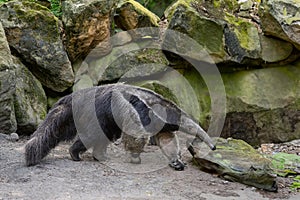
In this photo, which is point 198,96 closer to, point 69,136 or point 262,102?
point 262,102

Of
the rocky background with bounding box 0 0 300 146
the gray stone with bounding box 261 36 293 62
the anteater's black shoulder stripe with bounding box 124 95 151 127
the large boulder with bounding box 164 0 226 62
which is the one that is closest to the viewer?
the anteater's black shoulder stripe with bounding box 124 95 151 127

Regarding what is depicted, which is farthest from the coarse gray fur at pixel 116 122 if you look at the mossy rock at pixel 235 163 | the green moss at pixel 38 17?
the green moss at pixel 38 17

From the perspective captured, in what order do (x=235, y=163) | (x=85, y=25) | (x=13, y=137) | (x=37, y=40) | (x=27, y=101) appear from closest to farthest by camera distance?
(x=235, y=163), (x=13, y=137), (x=27, y=101), (x=37, y=40), (x=85, y=25)

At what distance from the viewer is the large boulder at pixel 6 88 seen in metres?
6.48

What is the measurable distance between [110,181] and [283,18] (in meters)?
4.64

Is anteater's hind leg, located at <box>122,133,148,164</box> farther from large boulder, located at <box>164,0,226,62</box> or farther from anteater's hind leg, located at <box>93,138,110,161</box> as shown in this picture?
large boulder, located at <box>164,0,226,62</box>

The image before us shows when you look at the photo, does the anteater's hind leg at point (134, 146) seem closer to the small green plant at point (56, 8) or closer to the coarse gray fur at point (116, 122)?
the coarse gray fur at point (116, 122)

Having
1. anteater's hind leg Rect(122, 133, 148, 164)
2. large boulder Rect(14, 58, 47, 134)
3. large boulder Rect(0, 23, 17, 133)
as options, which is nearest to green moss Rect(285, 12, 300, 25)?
anteater's hind leg Rect(122, 133, 148, 164)

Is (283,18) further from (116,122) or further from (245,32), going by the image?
(116,122)

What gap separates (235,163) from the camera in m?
5.62

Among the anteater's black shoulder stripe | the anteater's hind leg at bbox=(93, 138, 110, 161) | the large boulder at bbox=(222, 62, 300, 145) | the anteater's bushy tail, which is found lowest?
the large boulder at bbox=(222, 62, 300, 145)

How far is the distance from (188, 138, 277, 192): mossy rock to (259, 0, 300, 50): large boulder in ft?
9.05

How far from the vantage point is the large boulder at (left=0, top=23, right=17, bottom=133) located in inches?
255

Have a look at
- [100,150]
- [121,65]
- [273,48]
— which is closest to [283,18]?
[273,48]
